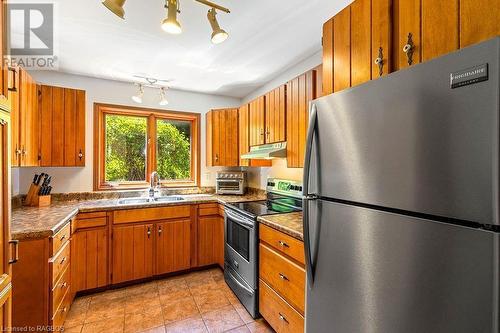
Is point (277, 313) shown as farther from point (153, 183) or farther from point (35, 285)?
→ point (153, 183)

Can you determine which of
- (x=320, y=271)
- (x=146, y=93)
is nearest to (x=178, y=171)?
(x=146, y=93)

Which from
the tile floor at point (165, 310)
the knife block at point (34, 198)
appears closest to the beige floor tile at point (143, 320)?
the tile floor at point (165, 310)

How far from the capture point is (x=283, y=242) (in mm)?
1684

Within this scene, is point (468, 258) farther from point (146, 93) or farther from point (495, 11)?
point (146, 93)

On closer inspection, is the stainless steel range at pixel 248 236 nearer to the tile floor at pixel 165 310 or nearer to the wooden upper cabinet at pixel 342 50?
the tile floor at pixel 165 310

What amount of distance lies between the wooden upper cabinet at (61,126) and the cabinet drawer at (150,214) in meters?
0.77

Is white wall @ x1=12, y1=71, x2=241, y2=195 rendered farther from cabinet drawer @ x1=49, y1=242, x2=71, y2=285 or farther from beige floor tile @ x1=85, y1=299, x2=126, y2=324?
beige floor tile @ x1=85, y1=299, x2=126, y2=324

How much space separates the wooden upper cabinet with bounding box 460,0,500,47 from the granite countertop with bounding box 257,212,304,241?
119 centimetres

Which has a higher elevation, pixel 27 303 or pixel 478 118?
pixel 478 118

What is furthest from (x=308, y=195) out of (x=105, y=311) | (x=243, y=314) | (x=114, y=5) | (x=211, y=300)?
(x=105, y=311)

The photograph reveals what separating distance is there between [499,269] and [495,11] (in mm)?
782

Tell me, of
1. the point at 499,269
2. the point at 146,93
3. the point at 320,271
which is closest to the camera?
the point at 499,269

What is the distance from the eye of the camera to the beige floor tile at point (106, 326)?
190 cm

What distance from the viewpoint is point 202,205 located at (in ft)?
9.66
